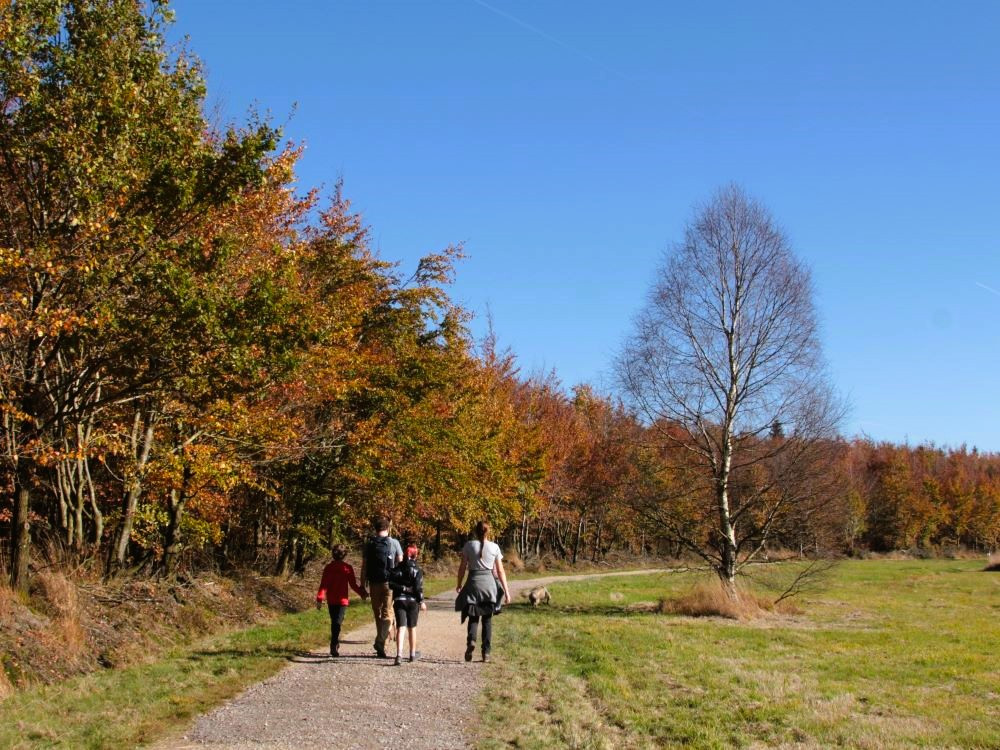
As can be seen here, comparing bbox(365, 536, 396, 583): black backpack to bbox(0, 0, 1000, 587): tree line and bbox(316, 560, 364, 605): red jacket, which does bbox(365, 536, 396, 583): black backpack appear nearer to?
bbox(316, 560, 364, 605): red jacket

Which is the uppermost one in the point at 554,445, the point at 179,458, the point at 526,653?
the point at 554,445

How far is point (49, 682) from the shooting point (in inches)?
388

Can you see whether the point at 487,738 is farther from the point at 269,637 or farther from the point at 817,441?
the point at 817,441

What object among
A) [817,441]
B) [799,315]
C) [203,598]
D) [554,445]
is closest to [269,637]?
[203,598]

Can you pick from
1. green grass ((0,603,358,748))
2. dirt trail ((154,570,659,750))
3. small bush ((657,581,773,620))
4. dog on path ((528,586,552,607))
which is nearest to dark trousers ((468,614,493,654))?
dirt trail ((154,570,659,750))

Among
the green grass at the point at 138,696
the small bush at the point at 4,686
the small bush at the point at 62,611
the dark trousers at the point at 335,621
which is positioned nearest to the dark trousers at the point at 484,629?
the dark trousers at the point at 335,621

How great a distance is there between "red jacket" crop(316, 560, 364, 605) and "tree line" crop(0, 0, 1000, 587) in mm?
→ 3171

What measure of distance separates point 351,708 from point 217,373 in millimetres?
5714

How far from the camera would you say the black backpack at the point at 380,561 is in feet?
36.7

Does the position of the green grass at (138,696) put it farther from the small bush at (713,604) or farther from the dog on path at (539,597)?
Answer: the small bush at (713,604)

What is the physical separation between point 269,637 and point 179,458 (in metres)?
3.42

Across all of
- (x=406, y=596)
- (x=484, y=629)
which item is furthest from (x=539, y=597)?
(x=406, y=596)

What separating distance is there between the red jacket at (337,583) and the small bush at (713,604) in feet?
37.4

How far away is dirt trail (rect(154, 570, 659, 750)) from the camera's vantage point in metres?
7.22
